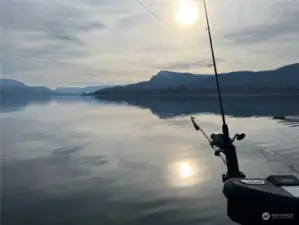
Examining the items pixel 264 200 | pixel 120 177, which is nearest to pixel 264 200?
pixel 264 200

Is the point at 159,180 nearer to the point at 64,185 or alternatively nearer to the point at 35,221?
the point at 64,185

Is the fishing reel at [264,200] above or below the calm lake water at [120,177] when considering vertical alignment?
above

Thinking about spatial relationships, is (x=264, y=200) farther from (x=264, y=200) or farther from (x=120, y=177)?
(x=120, y=177)

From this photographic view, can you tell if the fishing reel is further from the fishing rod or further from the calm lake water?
the calm lake water

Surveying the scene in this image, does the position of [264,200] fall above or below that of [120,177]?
above

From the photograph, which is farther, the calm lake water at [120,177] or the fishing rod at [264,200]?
the calm lake water at [120,177]

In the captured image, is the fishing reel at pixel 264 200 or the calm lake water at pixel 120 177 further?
the calm lake water at pixel 120 177

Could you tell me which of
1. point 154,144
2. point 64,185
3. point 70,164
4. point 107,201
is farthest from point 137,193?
point 154,144

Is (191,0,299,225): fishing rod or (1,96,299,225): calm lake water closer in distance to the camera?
(191,0,299,225): fishing rod

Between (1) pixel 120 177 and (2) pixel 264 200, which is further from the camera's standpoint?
(1) pixel 120 177

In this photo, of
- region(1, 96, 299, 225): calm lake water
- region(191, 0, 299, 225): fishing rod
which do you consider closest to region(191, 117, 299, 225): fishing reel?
region(191, 0, 299, 225): fishing rod

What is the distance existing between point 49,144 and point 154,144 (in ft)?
19.2

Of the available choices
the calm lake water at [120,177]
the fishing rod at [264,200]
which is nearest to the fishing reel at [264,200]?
the fishing rod at [264,200]

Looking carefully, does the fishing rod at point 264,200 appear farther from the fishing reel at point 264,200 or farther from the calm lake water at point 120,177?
the calm lake water at point 120,177
